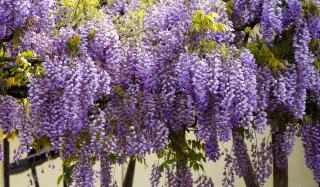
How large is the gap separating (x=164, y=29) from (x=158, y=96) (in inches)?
18.3

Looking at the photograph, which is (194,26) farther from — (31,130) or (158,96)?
(31,130)

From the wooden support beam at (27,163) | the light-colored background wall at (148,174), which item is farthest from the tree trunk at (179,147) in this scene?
the wooden support beam at (27,163)

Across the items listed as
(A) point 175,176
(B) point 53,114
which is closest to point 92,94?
(B) point 53,114

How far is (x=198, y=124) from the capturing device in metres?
5.24

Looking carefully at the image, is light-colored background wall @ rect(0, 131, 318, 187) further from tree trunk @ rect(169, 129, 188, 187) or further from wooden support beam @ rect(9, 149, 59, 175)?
tree trunk @ rect(169, 129, 188, 187)

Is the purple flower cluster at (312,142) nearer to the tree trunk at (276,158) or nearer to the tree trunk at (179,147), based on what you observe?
the tree trunk at (276,158)

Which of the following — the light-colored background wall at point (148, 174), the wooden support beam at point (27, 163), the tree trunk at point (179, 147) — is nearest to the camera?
the tree trunk at point (179, 147)

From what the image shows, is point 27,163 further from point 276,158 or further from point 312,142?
point 312,142

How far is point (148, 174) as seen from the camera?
9.50 metres

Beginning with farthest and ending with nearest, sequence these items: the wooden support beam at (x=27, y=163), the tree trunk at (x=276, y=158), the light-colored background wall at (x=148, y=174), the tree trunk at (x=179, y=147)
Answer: the light-colored background wall at (x=148, y=174)
the wooden support beam at (x=27, y=163)
the tree trunk at (x=276, y=158)
the tree trunk at (x=179, y=147)

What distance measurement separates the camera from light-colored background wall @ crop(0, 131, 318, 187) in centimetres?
841

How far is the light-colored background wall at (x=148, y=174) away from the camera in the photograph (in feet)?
27.6

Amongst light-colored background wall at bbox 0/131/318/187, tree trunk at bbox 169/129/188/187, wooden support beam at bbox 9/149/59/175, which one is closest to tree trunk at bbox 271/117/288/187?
tree trunk at bbox 169/129/188/187

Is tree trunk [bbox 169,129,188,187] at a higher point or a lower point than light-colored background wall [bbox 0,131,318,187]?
lower
